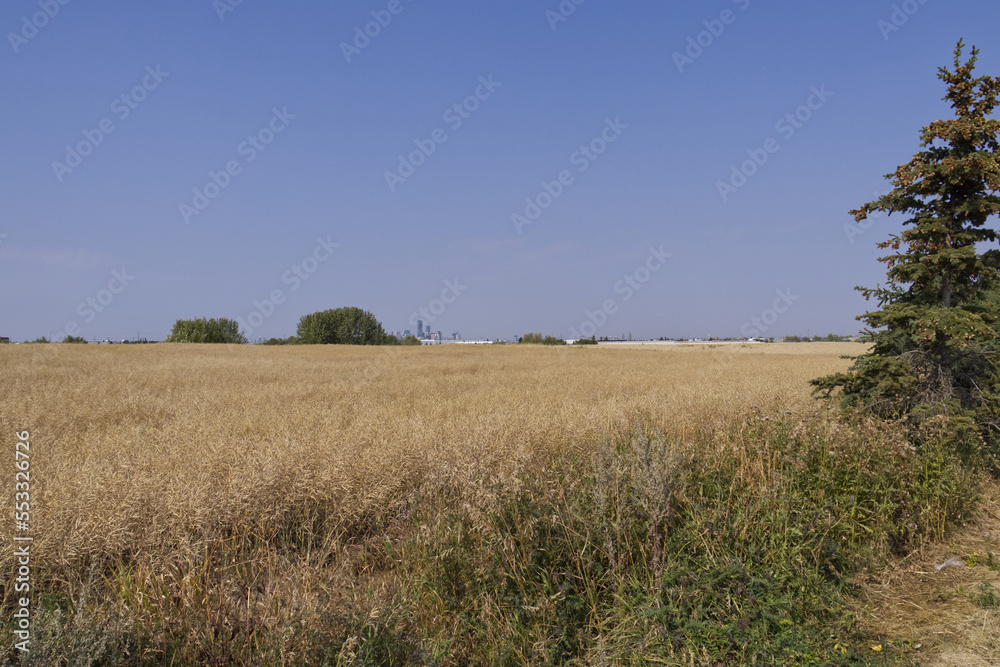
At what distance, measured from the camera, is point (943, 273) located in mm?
7355

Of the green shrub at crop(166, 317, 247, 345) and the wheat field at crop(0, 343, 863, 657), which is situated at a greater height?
the green shrub at crop(166, 317, 247, 345)

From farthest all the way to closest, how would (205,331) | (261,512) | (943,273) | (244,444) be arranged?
(205,331)
(943,273)
(244,444)
(261,512)

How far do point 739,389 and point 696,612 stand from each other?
888cm

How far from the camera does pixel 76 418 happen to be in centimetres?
796

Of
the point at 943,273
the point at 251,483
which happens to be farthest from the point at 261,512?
the point at 943,273

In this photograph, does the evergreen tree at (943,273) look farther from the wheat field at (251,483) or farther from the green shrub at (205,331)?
the green shrub at (205,331)

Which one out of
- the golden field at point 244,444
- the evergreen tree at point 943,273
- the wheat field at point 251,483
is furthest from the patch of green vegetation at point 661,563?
the evergreen tree at point 943,273

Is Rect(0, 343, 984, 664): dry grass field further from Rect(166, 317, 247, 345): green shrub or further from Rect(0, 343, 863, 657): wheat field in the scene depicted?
Rect(166, 317, 247, 345): green shrub

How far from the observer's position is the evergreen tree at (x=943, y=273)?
7074 millimetres

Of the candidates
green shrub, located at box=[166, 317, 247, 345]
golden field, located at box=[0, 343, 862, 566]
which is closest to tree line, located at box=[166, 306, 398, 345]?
green shrub, located at box=[166, 317, 247, 345]

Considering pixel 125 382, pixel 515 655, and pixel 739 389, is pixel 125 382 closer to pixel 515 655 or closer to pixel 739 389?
pixel 515 655

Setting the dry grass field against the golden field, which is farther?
the golden field

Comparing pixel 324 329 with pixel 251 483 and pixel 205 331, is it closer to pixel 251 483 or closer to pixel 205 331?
pixel 205 331

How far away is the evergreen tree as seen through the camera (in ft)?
23.2
